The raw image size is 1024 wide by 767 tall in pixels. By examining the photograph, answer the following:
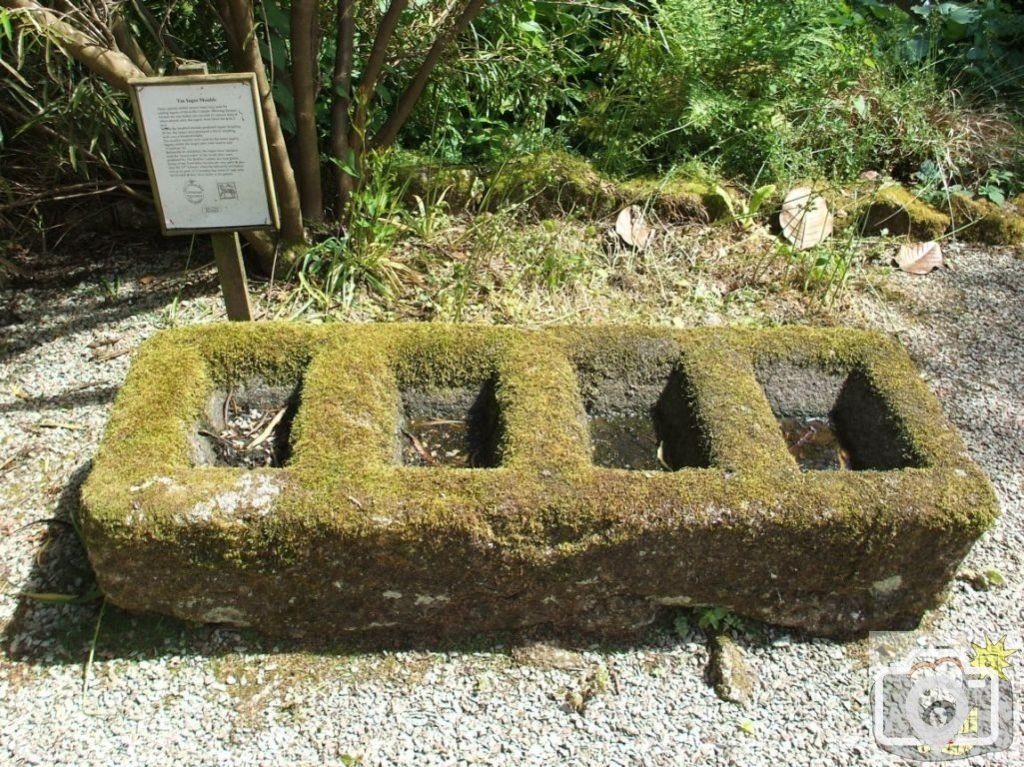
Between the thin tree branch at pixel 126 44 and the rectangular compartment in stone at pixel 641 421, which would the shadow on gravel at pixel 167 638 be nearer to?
the rectangular compartment in stone at pixel 641 421

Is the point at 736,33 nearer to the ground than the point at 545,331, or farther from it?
farther from it

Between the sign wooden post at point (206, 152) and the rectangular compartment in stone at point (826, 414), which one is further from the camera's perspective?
the rectangular compartment in stone at point (826, 414)

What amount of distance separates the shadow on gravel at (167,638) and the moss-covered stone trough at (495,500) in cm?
4

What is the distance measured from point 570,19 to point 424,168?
1091 mm

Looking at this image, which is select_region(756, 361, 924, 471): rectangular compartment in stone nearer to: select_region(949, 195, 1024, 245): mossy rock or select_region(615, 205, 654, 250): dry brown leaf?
select_region(615, 205, 654, 250): dry brown leaf

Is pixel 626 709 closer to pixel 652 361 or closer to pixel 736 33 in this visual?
pixel 652 361

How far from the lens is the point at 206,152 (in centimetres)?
236

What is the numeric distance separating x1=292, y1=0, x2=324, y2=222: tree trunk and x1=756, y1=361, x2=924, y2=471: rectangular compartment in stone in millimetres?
1822

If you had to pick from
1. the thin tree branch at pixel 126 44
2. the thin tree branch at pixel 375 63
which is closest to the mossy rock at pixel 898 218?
the thin tree branch at pixel 375 63

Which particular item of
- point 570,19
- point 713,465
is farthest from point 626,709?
point 570,19

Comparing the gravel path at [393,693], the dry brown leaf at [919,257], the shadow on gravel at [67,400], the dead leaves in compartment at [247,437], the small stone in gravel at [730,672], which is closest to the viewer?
the gravel path at [393,693]

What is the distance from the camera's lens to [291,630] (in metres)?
2.16

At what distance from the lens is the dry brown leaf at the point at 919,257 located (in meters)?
3.85

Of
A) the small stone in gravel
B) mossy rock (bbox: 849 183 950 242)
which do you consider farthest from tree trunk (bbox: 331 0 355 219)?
mossy rock (bbox: 849 183 950 242)
